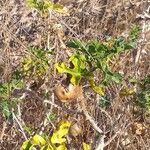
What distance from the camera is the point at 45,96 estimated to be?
2.08m

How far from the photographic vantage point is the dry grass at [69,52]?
1.99 metres

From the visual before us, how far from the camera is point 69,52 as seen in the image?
1.91 metres

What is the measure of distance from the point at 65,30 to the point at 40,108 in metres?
1.11

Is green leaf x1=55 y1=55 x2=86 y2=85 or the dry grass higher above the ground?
green leaf x1=55 y1=55 x2=86 y2=85

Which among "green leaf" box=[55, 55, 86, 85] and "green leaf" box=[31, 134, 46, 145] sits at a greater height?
"green leaf" box=[55, 55, 86, 85]

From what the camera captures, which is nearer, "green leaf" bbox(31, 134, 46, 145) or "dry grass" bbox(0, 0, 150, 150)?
"green leaf" bbox(31, 134, 46, 145)

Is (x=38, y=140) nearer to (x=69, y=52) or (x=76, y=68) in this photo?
(x=76, y=68)

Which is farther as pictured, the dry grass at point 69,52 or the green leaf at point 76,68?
the dry grass at point 69,52

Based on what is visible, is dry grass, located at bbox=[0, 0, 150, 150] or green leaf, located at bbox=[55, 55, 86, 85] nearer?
green leaf, located at bbox=[55, 55, 86, 85]

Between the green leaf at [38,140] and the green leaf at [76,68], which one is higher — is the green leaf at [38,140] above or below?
below

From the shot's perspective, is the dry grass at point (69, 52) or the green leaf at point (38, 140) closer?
the green leaf at point (38, 140)

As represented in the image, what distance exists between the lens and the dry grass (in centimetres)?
199

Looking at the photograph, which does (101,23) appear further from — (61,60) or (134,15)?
(61,60)

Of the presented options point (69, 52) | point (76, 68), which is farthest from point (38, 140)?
point (69, 52)
